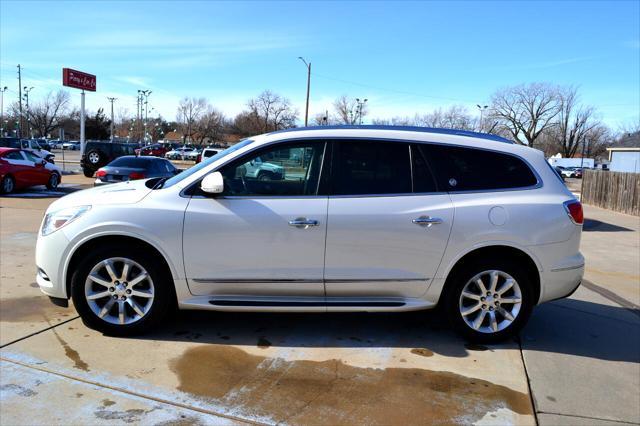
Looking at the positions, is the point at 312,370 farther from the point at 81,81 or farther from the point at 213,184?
the point at 81,81

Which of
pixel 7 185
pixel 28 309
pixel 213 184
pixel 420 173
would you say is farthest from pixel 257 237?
pixel 7 185

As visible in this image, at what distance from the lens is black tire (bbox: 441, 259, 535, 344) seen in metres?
4.41

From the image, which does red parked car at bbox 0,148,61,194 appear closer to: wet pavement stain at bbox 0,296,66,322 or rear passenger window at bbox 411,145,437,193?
wet pavement stain at bbox 0,296,66,322

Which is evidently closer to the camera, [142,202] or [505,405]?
[505,405]

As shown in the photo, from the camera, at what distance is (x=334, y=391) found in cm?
A: 356

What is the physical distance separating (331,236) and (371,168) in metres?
0.70

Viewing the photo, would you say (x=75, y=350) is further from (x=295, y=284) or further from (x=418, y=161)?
(x=418, y=161)

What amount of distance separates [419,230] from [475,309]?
0.90 meters

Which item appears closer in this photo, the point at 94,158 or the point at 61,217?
the point at 61,217

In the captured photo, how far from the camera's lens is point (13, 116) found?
116m

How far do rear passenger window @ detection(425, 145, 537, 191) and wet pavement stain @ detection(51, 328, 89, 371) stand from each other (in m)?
3.18

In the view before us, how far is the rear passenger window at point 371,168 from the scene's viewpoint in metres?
4.32

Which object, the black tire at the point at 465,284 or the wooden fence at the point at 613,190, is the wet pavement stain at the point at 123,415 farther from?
the wooden fence at the point at 613,190

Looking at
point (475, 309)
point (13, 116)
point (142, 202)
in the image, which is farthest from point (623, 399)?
point (13, 116)
